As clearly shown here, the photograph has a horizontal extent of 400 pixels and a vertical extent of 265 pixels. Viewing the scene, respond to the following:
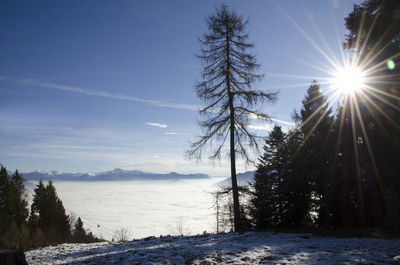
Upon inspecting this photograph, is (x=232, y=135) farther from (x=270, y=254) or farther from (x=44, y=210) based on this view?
(x=44, y=210)

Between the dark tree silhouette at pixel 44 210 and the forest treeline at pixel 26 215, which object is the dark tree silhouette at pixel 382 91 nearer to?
the forest treeline at pixel 26 215

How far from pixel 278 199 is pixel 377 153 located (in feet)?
37.5

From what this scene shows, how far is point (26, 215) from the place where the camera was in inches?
1422

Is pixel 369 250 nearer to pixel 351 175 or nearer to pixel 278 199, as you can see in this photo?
pixel 351 175

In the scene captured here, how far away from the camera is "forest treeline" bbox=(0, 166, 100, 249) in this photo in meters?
30.2

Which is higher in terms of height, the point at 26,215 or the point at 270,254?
the point at 270,254

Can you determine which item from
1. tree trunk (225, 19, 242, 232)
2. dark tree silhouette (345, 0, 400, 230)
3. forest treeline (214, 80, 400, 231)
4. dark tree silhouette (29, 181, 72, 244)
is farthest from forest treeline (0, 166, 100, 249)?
dark tree silhouette (345, 0, 400, 230)

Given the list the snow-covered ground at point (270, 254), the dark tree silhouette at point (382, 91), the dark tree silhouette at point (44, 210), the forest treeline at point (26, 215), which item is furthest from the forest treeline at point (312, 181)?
the dark tree silhouette at point (44, 210)

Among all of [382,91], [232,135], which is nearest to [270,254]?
[232,135]

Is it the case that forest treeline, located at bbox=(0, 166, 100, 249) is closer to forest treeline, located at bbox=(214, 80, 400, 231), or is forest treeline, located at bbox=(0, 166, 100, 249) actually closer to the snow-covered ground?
forest treeline, located at bbox=(214, 80, 400, 231)

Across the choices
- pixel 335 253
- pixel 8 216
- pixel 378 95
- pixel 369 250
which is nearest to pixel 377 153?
pixel 378 95

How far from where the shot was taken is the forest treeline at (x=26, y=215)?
30.2 metres

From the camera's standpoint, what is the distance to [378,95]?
11586 millimetres

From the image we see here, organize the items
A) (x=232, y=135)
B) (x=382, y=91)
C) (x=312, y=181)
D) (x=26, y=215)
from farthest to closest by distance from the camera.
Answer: (x=26, y=215), (x=312, y=181), (x=232, y=135), (x=382, y=91)
